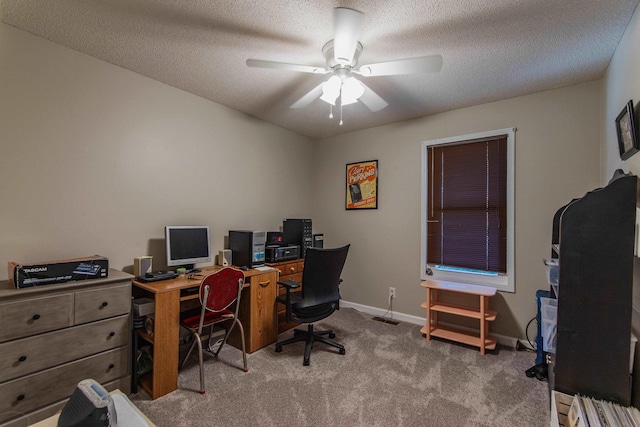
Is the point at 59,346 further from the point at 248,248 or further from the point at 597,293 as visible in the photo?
the point at 597,293

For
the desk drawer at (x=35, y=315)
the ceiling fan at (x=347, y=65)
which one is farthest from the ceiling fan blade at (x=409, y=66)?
the desk drawer at (x=35, y=315)

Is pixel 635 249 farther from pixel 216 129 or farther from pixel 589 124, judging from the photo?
pixel 216 129

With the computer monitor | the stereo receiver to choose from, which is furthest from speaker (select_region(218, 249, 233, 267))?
the stereo receiver

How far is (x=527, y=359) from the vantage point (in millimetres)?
2570

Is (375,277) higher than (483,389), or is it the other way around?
(375,277)

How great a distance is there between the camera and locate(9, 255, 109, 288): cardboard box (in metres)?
1.67

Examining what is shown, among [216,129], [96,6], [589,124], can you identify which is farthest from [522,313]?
[96,6]

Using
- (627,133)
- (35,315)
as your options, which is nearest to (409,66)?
(627,133)

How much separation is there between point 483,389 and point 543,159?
2.17m

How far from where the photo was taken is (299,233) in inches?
140

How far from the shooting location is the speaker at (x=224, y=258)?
9.87ft

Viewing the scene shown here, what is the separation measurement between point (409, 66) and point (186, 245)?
2388mm

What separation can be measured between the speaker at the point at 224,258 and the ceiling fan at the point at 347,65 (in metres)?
1.85

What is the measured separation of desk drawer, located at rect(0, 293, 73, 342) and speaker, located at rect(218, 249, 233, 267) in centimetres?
135
